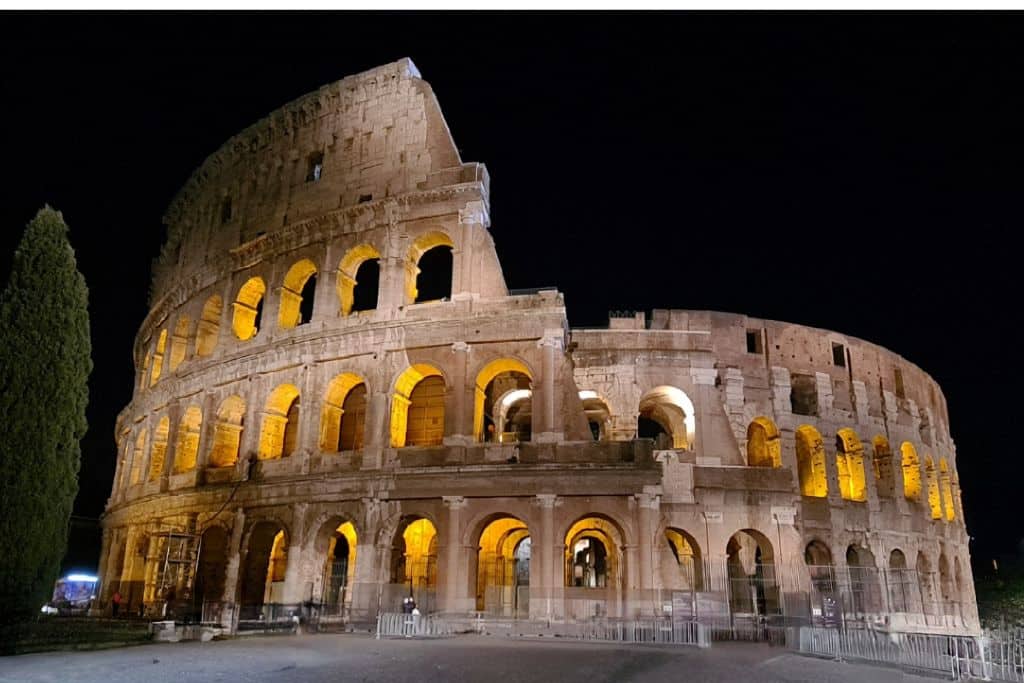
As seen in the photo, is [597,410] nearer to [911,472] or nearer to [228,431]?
[228,431]

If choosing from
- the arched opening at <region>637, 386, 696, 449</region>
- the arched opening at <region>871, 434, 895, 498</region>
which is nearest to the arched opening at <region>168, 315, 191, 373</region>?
the arched opening at <region>637, 386, 696, 449</region>

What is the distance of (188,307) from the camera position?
28.0 meters

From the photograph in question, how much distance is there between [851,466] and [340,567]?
18652 millimetres

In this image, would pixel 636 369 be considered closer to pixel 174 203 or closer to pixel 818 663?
pixel 818 663

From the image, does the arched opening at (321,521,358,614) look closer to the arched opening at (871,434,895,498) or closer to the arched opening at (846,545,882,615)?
the arched opening at (846,545,882,615)

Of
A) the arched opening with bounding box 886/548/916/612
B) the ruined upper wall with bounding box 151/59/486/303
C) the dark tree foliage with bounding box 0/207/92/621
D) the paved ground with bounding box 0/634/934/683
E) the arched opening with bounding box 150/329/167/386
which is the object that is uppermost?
the ruined upper wall with bounding box 151/59/486/303

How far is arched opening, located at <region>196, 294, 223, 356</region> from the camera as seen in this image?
2683cm

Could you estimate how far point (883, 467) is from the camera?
2862cm

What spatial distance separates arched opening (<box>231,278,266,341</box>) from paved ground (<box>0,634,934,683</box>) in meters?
12.9

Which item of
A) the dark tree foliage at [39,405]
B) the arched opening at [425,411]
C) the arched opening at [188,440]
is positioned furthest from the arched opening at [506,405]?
the dark tree foliage at [39,405]

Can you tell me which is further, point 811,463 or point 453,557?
point 811,463

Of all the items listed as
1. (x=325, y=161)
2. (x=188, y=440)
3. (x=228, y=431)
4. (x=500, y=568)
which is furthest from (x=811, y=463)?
(x=188, y=440)

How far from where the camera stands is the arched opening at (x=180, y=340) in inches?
1089

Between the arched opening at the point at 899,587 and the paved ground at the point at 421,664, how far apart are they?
44.6ft
